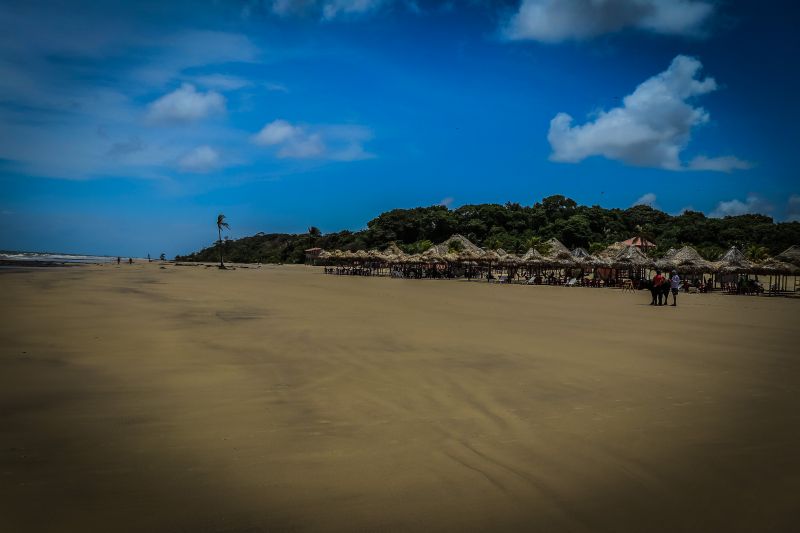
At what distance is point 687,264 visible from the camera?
2652cm

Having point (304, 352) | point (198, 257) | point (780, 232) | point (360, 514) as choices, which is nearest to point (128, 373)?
point (304, 352)

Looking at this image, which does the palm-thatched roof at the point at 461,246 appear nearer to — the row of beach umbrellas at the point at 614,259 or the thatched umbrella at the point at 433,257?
the row of beach umbrellas at the point at 614,259

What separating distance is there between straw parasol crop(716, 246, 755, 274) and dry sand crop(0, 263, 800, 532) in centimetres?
1937

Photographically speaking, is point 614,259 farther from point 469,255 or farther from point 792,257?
point 469,255

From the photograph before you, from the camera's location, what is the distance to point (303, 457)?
3418 mm

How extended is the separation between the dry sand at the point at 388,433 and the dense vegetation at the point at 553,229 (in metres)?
37.8

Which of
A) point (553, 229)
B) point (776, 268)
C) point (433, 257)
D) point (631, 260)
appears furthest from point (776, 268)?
point (553, 229)

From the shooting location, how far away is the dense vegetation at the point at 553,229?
46688 mm

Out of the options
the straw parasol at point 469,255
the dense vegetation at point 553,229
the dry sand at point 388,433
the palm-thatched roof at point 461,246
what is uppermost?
the dense vegetation at point 553,229

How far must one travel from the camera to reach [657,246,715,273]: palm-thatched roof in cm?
2605

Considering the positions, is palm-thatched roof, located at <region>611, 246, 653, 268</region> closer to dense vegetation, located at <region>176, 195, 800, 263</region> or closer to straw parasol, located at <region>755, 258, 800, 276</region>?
straw parasol, located at <region>755, 258, 800, 276</region>

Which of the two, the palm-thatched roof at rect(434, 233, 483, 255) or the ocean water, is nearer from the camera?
the palm-thatched roof at rect(434, 233, 483, 255)

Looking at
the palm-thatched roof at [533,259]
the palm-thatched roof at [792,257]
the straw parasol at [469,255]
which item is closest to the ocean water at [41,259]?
the straw parasol at [469,255]

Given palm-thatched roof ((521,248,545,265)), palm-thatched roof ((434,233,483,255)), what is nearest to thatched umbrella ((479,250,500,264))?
palm-thatched roof ((521,248,545,265))
